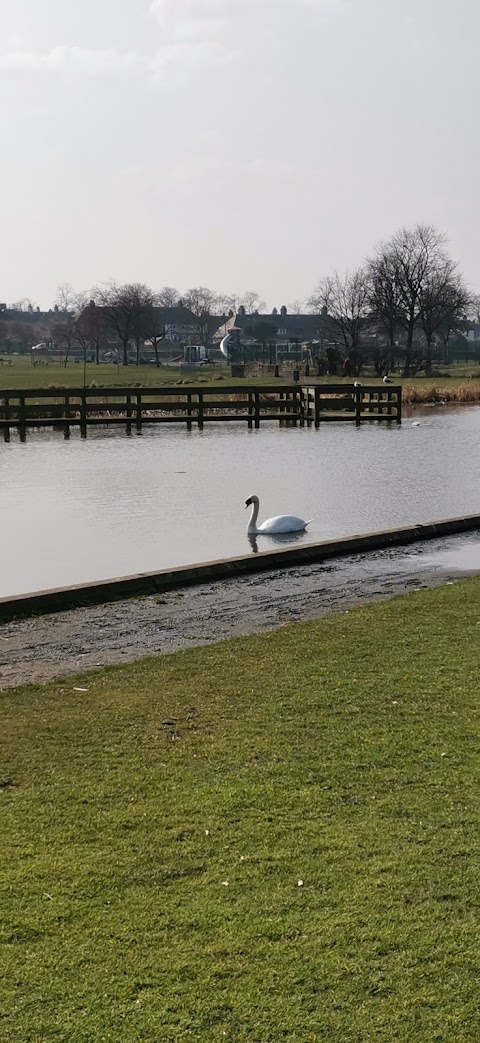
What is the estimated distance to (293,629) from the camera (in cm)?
816

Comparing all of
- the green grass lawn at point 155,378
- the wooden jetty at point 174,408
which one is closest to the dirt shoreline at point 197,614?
the wooden jetty at point 174,408

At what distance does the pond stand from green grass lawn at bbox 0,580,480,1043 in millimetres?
4833

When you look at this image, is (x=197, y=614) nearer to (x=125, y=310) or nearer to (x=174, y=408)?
(x=174, y=408)

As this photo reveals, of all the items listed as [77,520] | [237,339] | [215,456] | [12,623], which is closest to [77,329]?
[237,339]

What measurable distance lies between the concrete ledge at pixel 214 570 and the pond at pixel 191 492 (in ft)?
3.28

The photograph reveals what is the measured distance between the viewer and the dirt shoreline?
7.58 meters

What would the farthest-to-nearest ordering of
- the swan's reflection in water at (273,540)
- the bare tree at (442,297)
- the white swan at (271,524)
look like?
the bare tree at (442,297)
the white swan at (271,524)
the swan's reflection in water at (273,540)

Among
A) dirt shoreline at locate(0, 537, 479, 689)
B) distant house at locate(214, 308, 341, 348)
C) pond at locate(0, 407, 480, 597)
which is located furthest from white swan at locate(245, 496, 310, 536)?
distant house at locate(214, 308, 341, 348)

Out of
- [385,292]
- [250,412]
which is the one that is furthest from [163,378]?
[250,412]

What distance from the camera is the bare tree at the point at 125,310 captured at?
9875 centimetres

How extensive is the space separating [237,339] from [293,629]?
111169 mm

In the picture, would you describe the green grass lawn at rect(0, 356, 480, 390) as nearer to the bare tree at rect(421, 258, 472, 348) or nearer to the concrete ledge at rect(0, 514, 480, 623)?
the bare tree at rect(421, 258, 472, 348)

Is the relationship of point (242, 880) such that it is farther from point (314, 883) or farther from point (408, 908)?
point (408, 908)

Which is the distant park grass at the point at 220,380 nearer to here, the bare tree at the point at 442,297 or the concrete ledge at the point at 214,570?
the bare tree at the point at 442,297
